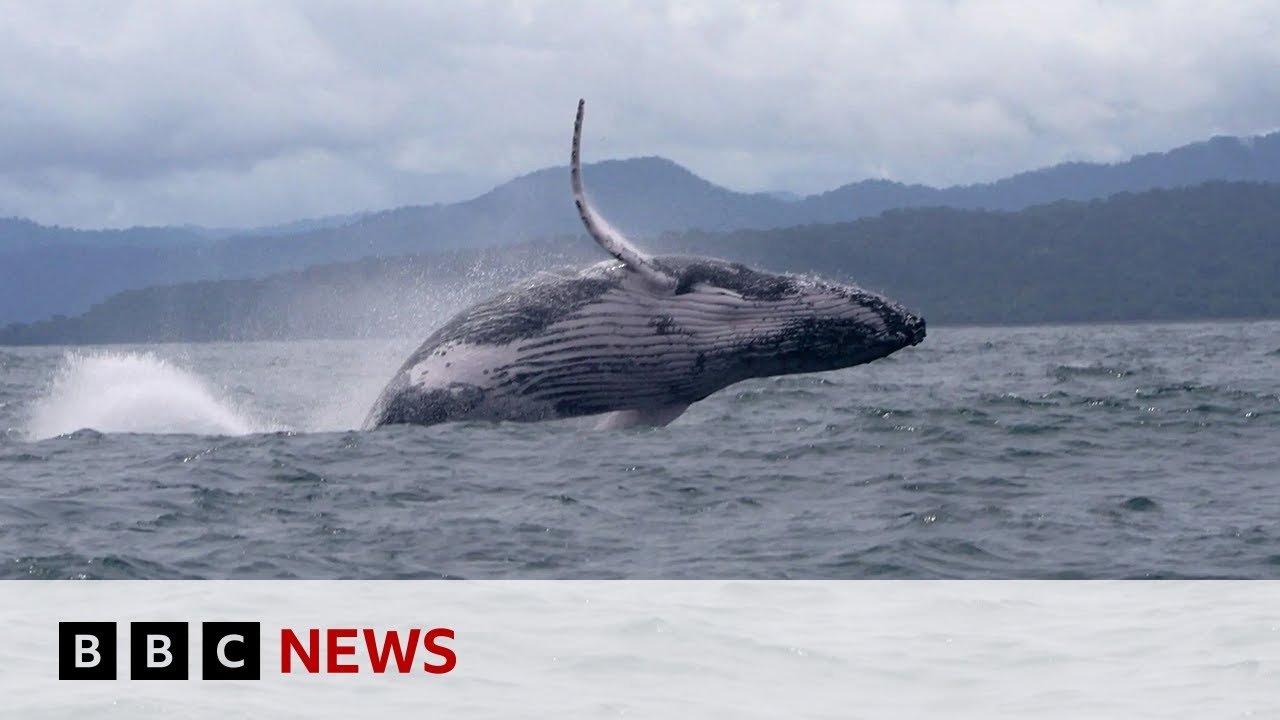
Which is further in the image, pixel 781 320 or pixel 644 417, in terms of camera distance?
pixel 644 417

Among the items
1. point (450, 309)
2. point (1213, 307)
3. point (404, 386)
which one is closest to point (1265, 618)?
point (404, 386)

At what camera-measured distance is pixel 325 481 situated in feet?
39.6

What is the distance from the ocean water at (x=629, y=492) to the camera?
9500mm

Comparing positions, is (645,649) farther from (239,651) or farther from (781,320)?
(781,320)

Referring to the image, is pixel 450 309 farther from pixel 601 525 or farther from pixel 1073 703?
pixel 1073 703

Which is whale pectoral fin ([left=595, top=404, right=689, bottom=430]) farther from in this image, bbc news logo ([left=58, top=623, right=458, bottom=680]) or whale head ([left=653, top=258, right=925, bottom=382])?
bbc news logo ([left=58, top=623, right=458, bottom=680])

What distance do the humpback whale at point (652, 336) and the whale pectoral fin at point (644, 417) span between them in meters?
0.01

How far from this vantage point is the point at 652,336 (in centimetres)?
1274

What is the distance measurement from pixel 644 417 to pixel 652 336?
34.8 inches

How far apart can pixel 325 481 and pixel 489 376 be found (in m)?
1.73

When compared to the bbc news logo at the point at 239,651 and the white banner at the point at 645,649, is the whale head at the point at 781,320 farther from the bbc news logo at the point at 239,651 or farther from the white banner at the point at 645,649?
the bbc news logo at the point at 239,651

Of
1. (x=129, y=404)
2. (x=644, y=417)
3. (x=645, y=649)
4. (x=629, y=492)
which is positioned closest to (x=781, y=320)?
(x=644, y=417)

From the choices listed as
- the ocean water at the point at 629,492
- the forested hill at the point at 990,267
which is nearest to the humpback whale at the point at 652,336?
the ocean water at the point at 629,492

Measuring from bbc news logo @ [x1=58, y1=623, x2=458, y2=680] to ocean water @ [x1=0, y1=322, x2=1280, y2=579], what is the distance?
4.47ft
